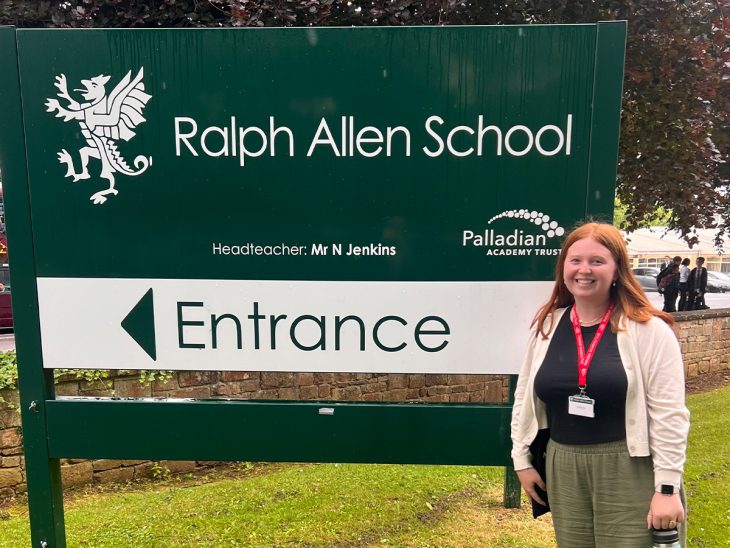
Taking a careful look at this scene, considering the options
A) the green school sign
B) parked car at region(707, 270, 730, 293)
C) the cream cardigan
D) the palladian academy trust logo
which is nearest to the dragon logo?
the green school sign

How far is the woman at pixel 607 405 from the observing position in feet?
5.84

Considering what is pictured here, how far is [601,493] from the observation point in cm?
189

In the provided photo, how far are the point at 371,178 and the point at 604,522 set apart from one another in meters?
1.72

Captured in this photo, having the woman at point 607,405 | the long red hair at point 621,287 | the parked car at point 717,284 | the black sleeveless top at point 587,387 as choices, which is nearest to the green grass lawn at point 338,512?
the woman at point 607,405

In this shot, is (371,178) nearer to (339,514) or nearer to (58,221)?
(58,221)

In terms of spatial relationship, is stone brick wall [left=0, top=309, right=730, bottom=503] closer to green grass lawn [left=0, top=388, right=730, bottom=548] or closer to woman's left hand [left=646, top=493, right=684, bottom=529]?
green grass lawn [left=0, top=388, right=730, bottom=548]

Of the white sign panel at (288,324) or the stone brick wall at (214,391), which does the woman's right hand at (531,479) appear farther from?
the stone brick wall at (214,391)

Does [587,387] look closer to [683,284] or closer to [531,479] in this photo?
[531,479]

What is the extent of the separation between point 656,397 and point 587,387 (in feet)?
0.73

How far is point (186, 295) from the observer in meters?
2.57

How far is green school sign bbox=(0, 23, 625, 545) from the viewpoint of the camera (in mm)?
2414

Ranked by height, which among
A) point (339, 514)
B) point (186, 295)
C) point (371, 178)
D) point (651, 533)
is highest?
point (371, 178)

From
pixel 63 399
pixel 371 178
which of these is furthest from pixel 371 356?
pixel 63 399

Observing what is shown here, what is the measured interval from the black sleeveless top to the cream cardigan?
1.3 inches
